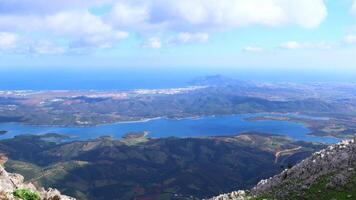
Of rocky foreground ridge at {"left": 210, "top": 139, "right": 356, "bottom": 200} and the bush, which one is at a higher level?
the bush

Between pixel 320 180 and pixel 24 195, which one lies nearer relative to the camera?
pixel 24 195

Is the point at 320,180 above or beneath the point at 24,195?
beneath

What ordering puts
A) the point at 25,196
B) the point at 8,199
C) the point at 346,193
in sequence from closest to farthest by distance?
the point at 8,199 → the point at 25,196 → the point at 346,193

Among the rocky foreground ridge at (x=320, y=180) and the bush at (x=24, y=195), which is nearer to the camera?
the bush at (x=24, y=195)

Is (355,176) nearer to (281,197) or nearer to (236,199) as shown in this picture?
(281,197)

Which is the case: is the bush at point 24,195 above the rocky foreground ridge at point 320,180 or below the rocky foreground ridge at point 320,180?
above

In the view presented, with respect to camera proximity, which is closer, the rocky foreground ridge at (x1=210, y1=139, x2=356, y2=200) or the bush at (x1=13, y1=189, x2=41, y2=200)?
the bush at (x1=13, y1=189, x2=41, y2=200)

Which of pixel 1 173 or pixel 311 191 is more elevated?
pixel 1 173

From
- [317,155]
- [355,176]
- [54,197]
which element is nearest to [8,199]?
[54,197]
